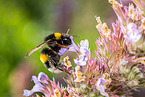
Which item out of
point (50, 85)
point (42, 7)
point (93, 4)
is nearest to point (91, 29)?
point (93, 4)

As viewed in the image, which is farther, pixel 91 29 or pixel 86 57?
pixel 91 29

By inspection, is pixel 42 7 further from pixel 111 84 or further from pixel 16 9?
pixel 111 84

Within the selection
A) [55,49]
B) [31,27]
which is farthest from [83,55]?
[31,27]

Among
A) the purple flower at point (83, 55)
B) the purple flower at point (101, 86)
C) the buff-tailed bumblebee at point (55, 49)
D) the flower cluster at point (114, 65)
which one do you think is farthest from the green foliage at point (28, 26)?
the purple flower at point (101, 86)

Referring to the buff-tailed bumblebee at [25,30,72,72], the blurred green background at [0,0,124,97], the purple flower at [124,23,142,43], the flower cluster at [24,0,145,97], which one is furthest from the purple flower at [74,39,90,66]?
the blurred green background at [0,0,124,97]

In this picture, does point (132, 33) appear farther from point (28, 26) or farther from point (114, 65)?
point (28, 26)
